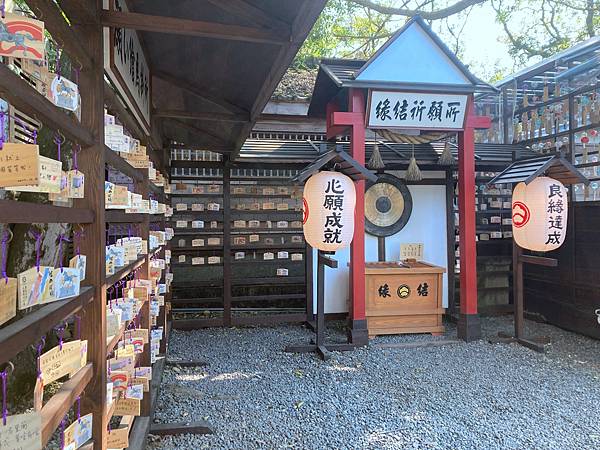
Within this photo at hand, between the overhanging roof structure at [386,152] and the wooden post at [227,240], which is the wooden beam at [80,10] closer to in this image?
the overhanging roof structure at [386,152]

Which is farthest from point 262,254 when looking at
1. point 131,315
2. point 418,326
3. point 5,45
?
point 5,45

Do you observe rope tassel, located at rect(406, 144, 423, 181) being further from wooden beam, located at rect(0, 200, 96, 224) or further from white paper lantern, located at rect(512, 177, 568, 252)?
wooden beam, located at rect(0, 200, 96, 224)

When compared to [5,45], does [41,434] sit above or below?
below

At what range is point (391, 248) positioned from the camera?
789 centimetres

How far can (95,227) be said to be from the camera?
6.45ft

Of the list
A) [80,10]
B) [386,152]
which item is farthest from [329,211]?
Result: [80,10]

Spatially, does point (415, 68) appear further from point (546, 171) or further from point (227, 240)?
point (227, 240)

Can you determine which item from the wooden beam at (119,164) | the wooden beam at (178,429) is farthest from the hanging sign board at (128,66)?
the wooden beam at (178,429)

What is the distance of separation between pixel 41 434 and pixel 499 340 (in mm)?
6510

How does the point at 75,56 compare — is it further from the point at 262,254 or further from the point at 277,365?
the point at 262,254

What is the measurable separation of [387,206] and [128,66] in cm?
565

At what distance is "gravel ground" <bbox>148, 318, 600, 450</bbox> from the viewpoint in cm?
374

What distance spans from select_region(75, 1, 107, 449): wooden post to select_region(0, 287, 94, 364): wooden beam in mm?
242

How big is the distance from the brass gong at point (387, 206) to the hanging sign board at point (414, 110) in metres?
1.36
